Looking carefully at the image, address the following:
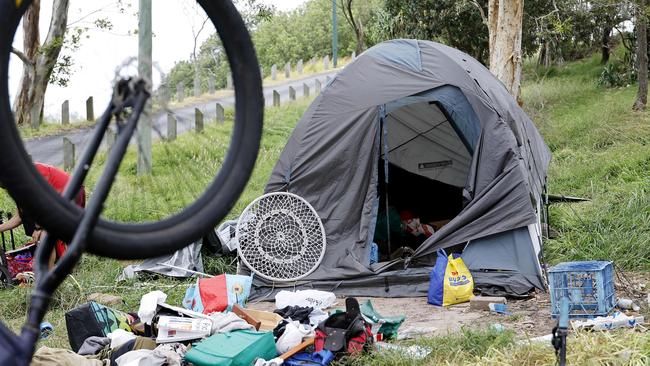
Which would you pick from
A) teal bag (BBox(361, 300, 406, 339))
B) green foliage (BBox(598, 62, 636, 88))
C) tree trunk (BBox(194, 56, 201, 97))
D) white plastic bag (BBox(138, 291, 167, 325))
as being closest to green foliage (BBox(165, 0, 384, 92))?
green foliage (BBox(598, 62, 636, 88))

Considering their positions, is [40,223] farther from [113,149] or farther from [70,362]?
[70,362]

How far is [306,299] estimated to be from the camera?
559cm

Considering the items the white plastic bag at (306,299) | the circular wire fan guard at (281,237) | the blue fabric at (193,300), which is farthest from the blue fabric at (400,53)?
the blue fabric at (193,300)

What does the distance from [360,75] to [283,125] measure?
6.43 m

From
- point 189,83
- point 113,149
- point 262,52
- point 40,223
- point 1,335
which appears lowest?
point 1,335

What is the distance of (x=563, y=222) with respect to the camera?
7.29 metres

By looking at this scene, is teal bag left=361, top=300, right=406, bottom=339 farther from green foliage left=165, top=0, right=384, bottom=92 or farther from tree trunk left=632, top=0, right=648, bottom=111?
green foliage left=165, top=0, right=384, bottom=92

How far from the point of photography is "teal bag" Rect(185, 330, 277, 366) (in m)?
4.04

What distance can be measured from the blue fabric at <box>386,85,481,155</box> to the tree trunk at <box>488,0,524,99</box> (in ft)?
11.8

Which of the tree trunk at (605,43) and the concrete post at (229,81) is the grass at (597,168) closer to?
the tree trunk at (605,43)

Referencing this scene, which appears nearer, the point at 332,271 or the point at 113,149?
the point at 113,149

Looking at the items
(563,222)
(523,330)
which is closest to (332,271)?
(523,330)

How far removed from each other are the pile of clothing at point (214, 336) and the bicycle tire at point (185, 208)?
7.86ft

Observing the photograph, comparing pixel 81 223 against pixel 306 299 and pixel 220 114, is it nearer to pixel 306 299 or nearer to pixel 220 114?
pixel 220 114
